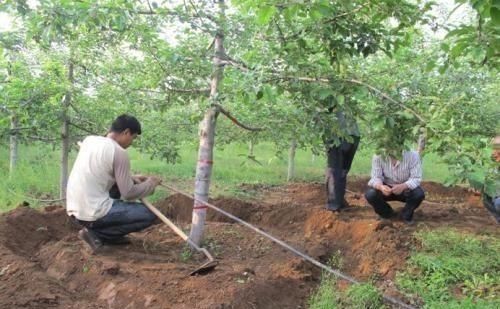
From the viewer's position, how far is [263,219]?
662 centimetres

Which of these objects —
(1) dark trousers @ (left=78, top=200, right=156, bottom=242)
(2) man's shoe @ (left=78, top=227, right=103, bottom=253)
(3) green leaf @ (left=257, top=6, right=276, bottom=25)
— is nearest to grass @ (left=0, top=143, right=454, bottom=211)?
(1) dark trousers @ (left=78, top=200, right=156, bottom=242)

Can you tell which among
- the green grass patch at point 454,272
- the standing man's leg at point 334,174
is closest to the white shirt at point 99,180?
the green grass patch at point 454,272

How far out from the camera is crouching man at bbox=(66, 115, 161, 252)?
452cm

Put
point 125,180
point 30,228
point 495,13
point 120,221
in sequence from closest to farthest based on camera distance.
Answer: point 495,13 → point 125,180 → point 120,221 → point 30,228

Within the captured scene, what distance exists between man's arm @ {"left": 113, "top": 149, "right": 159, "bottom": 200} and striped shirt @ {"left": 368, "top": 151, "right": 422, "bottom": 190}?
9.12 ft

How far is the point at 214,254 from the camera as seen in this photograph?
16.7 feet

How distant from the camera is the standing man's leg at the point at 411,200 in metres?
5.84

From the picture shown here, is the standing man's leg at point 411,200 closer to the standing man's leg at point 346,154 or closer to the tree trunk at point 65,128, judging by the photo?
the standing man's leg at point 346,154

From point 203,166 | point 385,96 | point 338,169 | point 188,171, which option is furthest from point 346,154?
point 188,171

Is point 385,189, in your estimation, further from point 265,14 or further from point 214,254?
point 265,14

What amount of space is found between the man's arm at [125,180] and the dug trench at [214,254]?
0.64 meters

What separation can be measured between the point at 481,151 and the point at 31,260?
4.21 metres

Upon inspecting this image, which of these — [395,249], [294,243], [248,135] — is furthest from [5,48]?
[395,249]

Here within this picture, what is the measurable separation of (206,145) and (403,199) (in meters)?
2.71
